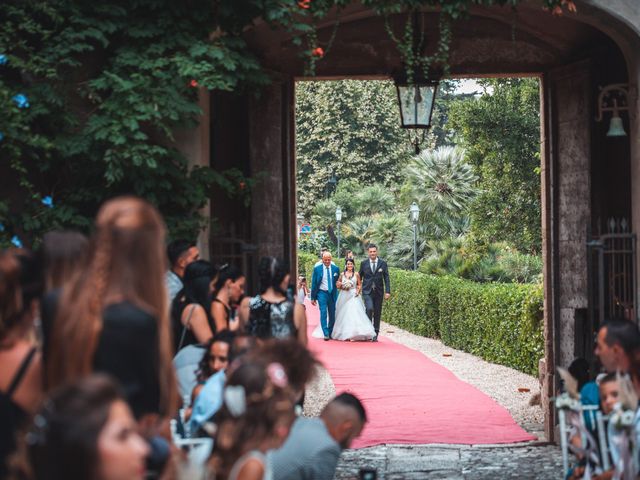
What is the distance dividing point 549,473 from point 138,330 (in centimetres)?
655

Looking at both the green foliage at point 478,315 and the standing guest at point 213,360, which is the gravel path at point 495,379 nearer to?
the green foliage at point 478,315

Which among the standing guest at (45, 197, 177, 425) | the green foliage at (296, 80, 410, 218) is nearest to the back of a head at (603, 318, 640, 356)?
the standing guest at (45, 197, 177, 425)

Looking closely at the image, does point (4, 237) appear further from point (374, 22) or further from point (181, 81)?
point (374, 22)

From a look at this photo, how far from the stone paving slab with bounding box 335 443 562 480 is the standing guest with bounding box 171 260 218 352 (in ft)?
9.23

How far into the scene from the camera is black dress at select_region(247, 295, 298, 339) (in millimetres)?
7449

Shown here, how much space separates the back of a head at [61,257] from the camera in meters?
4.04

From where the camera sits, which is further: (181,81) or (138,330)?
(181,81)

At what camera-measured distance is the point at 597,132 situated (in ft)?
36.8

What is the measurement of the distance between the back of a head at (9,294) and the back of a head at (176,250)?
11.8 ft

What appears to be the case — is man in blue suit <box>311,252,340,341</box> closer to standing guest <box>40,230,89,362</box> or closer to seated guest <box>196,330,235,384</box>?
seated guest <box>196,330,235,384</box>

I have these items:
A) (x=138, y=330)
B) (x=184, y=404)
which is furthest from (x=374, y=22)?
(x=138, y=330)

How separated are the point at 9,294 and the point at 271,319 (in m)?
3.66

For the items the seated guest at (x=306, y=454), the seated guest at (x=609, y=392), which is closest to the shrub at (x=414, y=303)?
the seated guest at (x=609, y=392)

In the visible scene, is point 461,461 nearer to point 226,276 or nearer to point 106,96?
point 226,276
